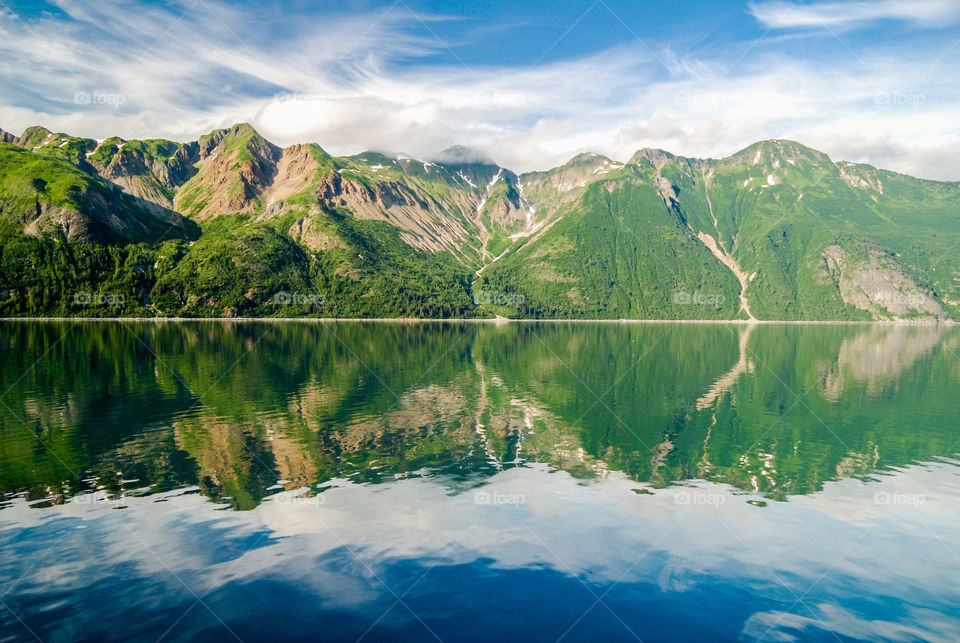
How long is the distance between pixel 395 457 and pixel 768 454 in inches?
1235

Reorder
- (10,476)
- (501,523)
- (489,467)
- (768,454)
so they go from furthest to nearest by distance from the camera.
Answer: (768,454) < (489,467) < (10,476) < (501,523)

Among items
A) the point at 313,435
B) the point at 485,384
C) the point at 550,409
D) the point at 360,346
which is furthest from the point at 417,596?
the point at 360,346

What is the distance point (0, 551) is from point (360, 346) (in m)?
115

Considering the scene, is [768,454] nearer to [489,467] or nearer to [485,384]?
[489,467]

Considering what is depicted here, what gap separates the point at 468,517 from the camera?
101ft

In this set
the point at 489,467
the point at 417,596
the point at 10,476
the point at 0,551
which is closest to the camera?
the point at 417,596

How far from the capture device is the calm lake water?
20953 millimetres

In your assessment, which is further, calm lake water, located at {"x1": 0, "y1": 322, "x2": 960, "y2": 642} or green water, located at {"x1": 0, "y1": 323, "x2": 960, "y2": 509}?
green water, located at {"x1": 0, "y1": 323, "x2": 960, "y2": 509}

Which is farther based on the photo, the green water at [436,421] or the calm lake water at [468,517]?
the green water at [436,421]

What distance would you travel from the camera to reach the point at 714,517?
31.6 meters

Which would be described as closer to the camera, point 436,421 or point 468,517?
point 468,517

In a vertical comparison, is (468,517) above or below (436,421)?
above

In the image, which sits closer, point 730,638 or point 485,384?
point 730,638

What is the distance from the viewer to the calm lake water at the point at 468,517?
2095 cm
